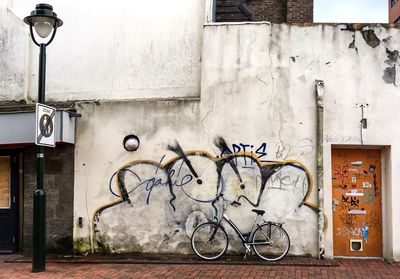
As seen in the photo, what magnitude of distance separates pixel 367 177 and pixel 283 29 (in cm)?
324

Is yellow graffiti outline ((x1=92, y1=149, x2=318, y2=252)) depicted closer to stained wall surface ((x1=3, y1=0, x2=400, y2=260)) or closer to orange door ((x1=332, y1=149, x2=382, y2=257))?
stained wall surface ((x1=3, y1=0, x2=400, y2=260))

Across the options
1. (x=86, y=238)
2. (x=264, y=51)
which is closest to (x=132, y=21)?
(x=264, y=51)

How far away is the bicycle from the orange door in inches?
45.4

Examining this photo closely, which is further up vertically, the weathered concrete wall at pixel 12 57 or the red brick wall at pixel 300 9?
the red brick wall at pixel 300 9

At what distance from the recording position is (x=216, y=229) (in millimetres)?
9672

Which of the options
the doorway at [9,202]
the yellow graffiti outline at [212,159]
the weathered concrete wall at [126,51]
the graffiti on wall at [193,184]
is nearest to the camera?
the yellow graffiti outline at [212,159]

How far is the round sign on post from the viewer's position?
28.3ft

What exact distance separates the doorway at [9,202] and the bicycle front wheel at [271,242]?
16.2 feet

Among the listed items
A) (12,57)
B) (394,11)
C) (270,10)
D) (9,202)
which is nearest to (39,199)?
(9,202)

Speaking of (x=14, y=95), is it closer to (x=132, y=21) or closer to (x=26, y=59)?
(x=26, y=59)

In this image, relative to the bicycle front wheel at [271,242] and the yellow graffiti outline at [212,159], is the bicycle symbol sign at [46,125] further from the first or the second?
the bicycle front wheel at [271,242]

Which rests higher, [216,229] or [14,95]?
[14,95]

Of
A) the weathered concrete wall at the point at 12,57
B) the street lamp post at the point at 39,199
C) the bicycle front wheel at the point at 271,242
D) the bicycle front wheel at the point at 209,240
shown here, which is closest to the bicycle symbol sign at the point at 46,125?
the street lamp post at the point at 39,199

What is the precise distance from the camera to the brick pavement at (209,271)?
8398 mm
